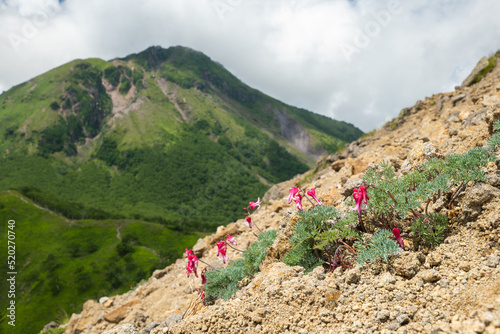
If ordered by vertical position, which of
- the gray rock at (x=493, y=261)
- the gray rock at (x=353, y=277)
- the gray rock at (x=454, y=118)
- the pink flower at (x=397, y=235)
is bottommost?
the gray rock at (x=353, y=277)

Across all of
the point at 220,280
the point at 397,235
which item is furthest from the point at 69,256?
the point at 397,235

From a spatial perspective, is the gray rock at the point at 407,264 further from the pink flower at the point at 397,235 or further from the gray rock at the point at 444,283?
the gray rock at the point at 444,283

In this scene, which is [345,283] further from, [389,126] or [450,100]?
[389,126]

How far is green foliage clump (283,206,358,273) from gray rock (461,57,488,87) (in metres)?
17.2

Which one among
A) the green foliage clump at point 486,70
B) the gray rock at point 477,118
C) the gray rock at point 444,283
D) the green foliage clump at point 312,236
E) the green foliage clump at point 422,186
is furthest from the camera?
the green foliage clump at point 486,70

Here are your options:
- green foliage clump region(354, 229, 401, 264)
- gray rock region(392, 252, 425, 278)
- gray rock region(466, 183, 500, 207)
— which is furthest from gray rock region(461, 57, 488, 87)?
gray rock region(392, 252, 425, 278)

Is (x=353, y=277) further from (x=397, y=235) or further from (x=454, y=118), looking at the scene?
(x=454, y=118)

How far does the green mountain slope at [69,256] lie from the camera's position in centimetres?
9400

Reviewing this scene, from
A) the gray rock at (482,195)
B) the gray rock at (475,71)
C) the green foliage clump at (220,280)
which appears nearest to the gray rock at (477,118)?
the gray rock at (482,195)

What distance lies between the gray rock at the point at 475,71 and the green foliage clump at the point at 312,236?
17.2 metres

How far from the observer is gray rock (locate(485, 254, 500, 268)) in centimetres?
331

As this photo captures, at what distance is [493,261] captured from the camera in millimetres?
3334

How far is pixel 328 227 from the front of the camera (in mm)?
4980

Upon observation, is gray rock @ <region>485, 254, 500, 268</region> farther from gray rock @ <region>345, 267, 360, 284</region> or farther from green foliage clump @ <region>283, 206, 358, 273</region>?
green foliage clump @ <region>283, 206, 358, 273</region>
